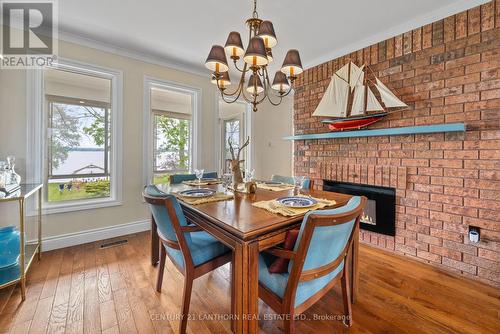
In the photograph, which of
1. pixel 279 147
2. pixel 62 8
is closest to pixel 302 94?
pixel 279 147

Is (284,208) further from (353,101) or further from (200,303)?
(353,101)

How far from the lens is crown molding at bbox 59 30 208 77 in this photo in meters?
2.43

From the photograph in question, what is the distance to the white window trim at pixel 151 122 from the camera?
297 cm

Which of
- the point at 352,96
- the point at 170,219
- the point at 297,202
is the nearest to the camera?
the point at 170,219

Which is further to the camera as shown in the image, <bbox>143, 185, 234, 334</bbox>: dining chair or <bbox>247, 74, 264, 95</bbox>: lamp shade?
<bbox>247, 74, 264, 95</bbox>: lamp shade

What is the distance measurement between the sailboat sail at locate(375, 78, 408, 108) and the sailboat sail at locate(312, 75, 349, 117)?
1.26 ft

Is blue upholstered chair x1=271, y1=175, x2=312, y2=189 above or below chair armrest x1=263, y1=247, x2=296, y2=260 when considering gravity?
above

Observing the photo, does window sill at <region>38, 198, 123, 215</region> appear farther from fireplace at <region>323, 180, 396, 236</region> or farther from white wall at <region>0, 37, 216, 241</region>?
fireplace at <region>323, 180, 396, 236</region>

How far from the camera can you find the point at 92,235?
2.62m

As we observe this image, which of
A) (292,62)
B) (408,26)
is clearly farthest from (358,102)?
(292,62)

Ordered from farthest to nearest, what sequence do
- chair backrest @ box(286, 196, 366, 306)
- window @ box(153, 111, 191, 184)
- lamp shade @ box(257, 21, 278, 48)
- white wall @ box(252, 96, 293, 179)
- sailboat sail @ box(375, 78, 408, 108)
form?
white wall @ box(252, 96, 293, 179) → window @ box(153, 111, 191, 184) → sailboat sail @ box(375, 78, 408, 108) → lamp shade @ box(257, 21, 278, 48) → chair backrest @ box(286, 196, 366, 306)

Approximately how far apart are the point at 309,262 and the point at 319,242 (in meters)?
0.12

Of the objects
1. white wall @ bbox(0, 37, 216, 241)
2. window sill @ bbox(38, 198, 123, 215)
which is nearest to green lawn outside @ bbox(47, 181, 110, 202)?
window sill @ bbox(38, 198, 123, 215)

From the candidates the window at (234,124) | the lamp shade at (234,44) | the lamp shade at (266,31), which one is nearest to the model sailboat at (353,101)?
the lamp shade at (266,31)
